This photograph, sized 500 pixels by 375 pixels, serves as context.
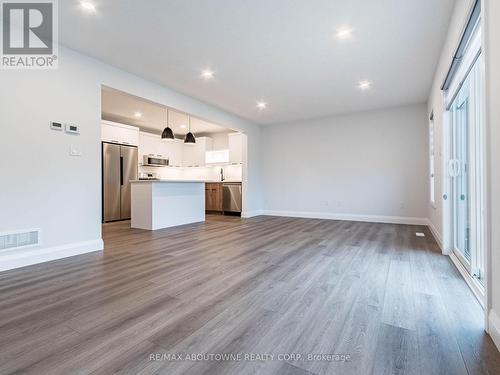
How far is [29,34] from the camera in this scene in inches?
112

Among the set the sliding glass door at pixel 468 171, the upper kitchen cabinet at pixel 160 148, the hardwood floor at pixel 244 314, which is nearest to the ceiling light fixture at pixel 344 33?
the sliding glass door at pixel 468 171

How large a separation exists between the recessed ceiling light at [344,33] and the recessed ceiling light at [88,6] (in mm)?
2557

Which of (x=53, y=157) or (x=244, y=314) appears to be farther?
(x=53, y=157)

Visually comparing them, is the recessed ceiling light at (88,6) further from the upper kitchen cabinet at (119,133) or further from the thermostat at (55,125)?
the upper kitchen cabinet at (119,133)

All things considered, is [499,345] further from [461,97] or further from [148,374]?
[461,97]

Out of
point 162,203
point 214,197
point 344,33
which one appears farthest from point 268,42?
point 214,197

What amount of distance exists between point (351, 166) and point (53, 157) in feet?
19.1

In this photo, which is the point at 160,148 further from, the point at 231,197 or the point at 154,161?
the point at 231,197

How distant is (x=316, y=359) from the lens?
4.20 feet

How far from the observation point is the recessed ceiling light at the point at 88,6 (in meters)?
2.42

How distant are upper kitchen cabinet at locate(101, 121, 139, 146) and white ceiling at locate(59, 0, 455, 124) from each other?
9.01ft

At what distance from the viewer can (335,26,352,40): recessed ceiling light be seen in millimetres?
2805

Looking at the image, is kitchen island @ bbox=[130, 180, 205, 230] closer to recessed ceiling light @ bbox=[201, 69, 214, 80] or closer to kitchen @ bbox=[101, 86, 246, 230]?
kitchen @ bbox=[101, 86, 246, 230]

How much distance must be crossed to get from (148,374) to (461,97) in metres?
3.67
